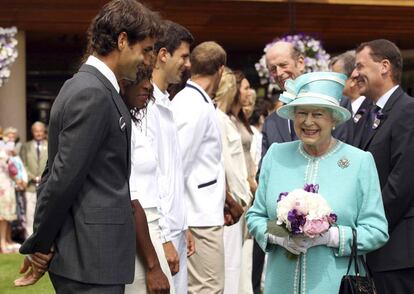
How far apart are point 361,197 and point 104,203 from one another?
1614mm

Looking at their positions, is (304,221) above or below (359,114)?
below

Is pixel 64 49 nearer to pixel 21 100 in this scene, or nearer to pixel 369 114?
pixel 21 100

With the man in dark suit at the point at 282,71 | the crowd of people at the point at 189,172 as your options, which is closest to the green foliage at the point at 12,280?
the crowd of people at the point at 189,172

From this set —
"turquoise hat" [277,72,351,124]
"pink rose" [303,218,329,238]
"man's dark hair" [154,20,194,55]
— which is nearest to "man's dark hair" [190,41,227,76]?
"man's dark hair" [154,20,194,55]

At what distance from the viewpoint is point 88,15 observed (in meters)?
20.5

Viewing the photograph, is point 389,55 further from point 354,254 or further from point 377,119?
point 354,254

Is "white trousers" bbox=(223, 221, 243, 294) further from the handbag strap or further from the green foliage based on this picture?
the handbag strap

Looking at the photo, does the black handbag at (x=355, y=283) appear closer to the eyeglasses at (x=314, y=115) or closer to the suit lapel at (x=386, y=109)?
the eyeglasses at (x=314, y=115)

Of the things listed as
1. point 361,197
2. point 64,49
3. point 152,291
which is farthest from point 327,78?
point 64,49

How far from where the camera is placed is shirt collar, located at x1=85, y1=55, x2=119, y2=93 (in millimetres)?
3984

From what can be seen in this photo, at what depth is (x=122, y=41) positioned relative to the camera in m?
4.02

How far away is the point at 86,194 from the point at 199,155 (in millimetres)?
3167

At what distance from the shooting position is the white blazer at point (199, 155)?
686 centimetres

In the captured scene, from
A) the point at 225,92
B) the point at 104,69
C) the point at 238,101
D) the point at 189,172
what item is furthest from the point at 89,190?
the point at 238,101
